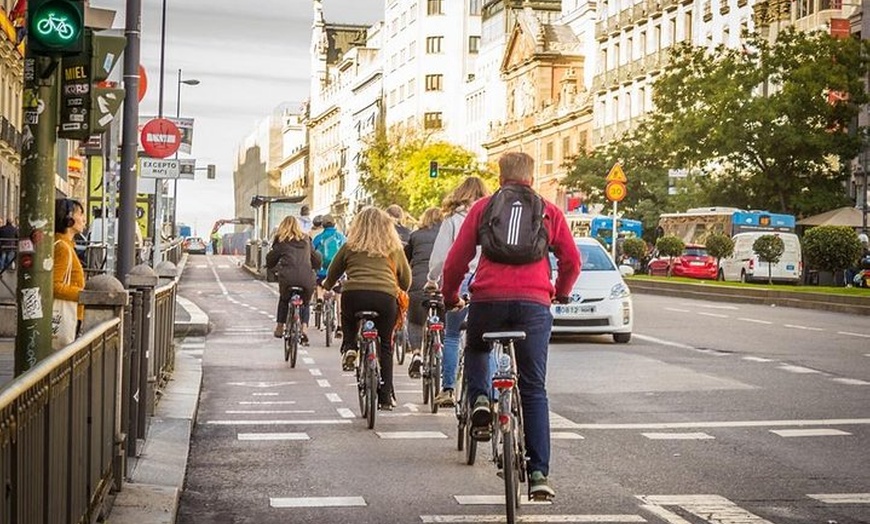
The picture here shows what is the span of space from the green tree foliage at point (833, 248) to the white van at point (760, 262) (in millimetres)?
15144

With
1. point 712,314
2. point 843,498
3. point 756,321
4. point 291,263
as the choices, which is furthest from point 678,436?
point 712,314

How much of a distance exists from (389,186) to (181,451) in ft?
357

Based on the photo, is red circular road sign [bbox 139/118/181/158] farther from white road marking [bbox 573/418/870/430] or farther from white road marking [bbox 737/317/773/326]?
white road marking [bbox 573/418/870/430]

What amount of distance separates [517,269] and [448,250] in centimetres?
375

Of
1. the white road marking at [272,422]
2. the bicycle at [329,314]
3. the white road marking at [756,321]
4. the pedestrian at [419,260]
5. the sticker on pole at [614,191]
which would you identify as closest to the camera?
the white road marking at [272,422]

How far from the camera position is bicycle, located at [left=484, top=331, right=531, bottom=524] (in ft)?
28.4

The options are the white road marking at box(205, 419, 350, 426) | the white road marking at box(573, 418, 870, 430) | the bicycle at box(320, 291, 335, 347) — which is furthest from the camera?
the bicycle at box(320, 291, 335, 347)

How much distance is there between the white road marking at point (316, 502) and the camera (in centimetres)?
957

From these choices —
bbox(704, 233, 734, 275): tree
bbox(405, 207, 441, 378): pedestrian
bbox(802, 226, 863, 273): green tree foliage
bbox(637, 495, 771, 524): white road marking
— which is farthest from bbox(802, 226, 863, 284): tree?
bbox(637, 495, 771, 524): white road marking

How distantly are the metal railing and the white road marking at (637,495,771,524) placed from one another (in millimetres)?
2792

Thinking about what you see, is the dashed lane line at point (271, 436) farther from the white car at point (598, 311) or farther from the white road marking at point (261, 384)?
Result: the white car at point (598, 311)

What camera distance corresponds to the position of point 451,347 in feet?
44.8

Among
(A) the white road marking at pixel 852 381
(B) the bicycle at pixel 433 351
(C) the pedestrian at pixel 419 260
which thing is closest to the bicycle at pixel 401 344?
(C) the pedestrian at pixel 419 260

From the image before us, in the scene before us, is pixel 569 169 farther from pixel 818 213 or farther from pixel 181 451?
pixel 181 451
